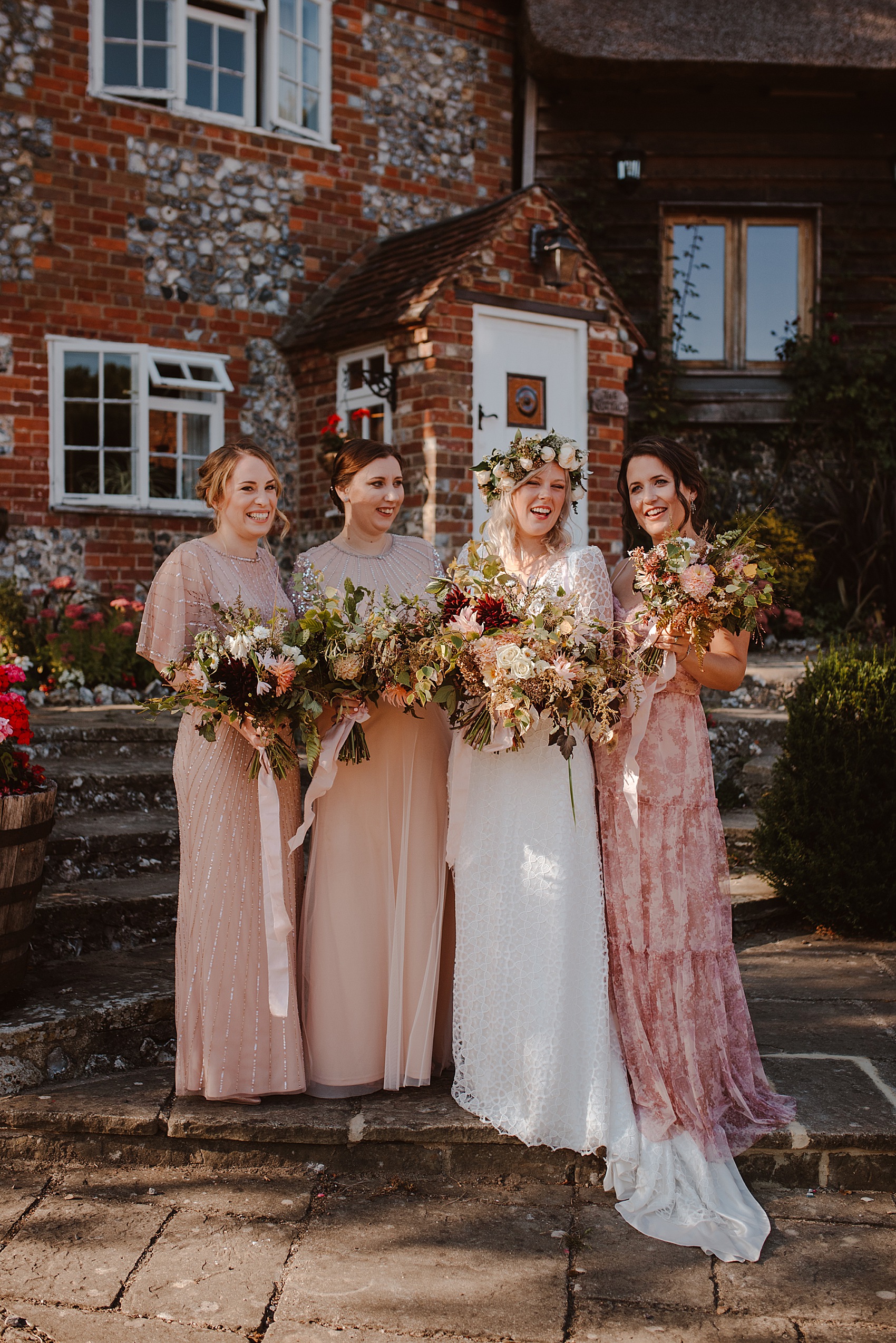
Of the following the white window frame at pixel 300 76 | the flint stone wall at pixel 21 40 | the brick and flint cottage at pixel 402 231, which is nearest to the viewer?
the flint stone wall at pixel 21 40

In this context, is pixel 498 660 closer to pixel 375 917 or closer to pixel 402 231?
pixel 375 917

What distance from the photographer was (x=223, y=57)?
30.5 ft

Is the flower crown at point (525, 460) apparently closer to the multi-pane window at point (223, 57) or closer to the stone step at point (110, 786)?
the stone step at point (110, 786)

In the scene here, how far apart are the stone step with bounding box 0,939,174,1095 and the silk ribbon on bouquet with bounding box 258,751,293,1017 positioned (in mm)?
659

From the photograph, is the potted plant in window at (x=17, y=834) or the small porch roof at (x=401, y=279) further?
the small porch roof at (x=401, y=279)

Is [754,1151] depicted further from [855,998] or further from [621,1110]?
[855,998]

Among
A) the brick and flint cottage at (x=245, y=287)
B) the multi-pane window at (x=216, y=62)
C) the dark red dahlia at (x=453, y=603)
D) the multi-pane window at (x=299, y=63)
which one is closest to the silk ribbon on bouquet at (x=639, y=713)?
the dark red dahlia at (x=453, y=603)

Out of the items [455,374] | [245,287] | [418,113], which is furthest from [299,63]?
[455,374]

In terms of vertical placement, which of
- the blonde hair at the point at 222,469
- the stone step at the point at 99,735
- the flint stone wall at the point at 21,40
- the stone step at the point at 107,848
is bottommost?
the stone step at the point at 107,848

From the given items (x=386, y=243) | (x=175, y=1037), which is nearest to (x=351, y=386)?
(x=386, y=243)

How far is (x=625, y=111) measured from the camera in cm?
1068

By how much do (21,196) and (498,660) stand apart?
7.07m

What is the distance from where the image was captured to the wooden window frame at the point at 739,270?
11.1 m

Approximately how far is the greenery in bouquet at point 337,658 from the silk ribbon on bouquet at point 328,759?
0.03m
